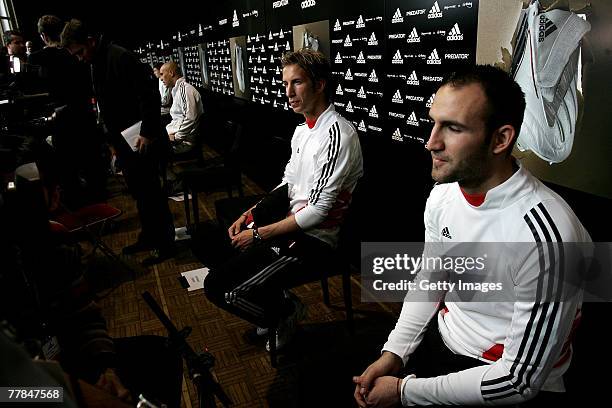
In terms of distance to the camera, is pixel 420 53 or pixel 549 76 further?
pixel 420 53

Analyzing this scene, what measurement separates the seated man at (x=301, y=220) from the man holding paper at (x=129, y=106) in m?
1.26

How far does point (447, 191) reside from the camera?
133cm

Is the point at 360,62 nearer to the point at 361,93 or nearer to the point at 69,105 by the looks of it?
the point at 361,93

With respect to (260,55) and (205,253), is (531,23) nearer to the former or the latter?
(205,253)

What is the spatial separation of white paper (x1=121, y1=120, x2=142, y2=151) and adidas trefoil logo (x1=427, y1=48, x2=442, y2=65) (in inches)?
76.2

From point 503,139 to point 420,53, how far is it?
4.25ft

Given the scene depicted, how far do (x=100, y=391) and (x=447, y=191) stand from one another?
3.57 ft

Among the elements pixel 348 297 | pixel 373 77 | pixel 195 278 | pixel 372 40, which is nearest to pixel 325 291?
pixel 348 297

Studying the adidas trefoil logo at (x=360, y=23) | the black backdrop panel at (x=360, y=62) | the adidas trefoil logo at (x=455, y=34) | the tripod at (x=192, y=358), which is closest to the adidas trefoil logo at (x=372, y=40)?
the black backdrop panel at (x=360, y=62)

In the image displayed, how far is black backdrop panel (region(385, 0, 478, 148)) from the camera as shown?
6.42 ft

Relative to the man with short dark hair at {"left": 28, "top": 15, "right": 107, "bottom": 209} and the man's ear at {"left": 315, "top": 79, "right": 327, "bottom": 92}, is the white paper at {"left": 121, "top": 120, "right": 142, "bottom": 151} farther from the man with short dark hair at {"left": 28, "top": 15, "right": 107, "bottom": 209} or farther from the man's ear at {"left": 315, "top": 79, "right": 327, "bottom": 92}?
the man's ear at {"left": 315, "top": 79, "right": 327, "bottom": 92}

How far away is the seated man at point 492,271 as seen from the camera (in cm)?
101

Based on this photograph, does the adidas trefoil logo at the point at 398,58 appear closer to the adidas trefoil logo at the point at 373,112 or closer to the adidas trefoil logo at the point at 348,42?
the adidas trefoil logo at the point at 373,112

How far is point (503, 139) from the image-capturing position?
1.10 m
